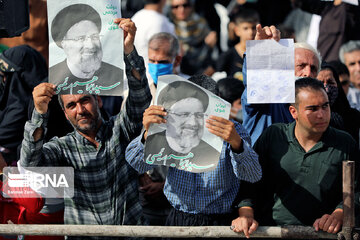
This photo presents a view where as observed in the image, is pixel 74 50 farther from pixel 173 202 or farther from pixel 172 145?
pixel 173 202

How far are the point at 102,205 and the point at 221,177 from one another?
33.7 inches

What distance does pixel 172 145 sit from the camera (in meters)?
4.00

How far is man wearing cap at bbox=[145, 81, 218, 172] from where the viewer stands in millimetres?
3973

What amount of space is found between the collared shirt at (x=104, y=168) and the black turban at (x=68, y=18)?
58 centimetres

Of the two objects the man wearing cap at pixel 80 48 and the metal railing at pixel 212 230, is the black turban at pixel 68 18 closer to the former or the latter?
the man wearing cap at pixel 80 48

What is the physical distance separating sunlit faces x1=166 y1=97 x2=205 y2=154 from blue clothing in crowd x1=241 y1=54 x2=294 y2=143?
2.51ft

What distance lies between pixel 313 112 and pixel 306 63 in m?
0.85

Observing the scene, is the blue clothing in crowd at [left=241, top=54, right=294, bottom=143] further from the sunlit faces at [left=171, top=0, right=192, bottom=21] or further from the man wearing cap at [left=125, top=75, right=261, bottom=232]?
the sunlit faces at [left=171, top=0, right=192, bottom=21]

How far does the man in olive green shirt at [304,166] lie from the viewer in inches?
159

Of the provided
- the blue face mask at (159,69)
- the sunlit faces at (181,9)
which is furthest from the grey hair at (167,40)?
the sunlit faces at (181,9)

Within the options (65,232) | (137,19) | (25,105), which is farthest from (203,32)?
(65,232)
